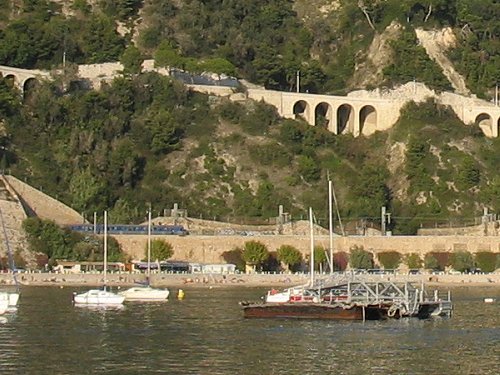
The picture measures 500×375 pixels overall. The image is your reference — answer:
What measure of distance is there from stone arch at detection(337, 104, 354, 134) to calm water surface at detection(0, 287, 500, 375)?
55.8m

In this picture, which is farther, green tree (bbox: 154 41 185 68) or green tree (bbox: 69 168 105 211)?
green tree (bbox: 154 41 185 68)

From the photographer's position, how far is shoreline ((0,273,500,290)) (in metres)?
87.8

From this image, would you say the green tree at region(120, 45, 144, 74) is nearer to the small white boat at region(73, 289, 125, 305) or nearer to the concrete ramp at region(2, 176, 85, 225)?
the concrete ramp at region(2, 176, 85, 225)

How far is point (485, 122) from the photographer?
121 metres

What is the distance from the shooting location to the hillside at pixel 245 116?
106938mm

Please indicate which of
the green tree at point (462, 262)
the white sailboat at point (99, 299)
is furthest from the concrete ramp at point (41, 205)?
the white sailboat at point (99, 299)

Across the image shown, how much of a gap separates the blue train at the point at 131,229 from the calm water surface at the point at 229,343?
31337 mm

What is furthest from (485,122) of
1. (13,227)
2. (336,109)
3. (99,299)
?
(99,299)

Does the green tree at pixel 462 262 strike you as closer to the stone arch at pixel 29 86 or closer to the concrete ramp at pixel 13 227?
the concrete ramp at pixel 13 227

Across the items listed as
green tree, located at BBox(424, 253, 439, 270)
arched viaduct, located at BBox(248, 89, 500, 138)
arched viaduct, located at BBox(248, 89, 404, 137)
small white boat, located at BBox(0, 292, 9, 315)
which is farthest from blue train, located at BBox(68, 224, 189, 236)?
small white boat, located at BBox(0, 292, 9, 315)

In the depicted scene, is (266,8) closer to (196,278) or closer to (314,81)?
(314,81)

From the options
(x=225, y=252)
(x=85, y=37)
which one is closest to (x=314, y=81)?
(x=85, y=37)

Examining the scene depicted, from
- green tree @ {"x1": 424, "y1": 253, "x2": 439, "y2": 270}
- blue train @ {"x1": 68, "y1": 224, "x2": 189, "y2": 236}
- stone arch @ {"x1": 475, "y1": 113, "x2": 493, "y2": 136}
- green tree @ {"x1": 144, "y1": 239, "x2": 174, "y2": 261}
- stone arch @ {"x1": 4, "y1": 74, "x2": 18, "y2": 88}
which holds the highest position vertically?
stone arch @ {"x1": 4, "y1": 74, "x2": 18, "y2": 88}

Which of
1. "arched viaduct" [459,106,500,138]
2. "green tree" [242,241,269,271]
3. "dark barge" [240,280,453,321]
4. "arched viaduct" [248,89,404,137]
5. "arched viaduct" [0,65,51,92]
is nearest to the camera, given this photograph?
"dark barge" [240,280,453,321]
